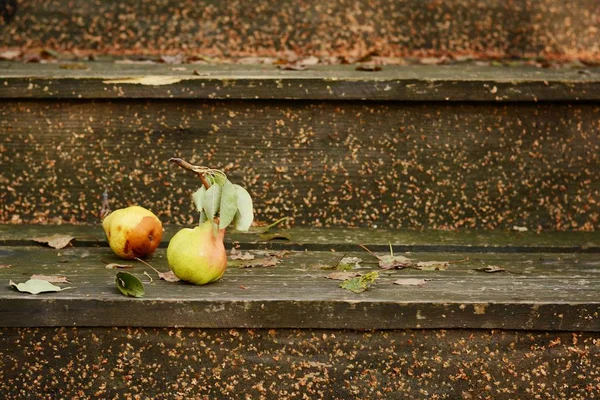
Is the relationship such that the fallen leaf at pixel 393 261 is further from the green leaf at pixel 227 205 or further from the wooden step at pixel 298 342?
the green leaf at pixel 227 205

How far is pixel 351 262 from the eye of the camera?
72.9 inches

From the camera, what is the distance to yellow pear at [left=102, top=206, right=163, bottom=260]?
1.86 meters

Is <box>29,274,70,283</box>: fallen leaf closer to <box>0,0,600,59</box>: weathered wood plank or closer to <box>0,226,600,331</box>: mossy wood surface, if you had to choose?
<box>0,226,600,331</box>: mossy wood surface

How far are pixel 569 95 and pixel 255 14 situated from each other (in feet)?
3.63

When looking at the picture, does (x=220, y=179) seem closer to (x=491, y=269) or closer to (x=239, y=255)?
(x=239, y=255)

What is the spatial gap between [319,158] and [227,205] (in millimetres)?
548

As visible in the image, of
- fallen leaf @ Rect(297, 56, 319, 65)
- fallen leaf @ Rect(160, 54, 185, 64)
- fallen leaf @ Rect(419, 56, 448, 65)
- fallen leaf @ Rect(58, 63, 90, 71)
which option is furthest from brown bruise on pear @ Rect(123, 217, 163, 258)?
fallen leaf @ Rect(419, 56, 448, 65)

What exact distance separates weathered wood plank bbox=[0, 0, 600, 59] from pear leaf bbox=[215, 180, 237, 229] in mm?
1151

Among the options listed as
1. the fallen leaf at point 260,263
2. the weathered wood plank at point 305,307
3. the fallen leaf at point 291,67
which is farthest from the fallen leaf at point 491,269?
the fallen leaf at point 291,67

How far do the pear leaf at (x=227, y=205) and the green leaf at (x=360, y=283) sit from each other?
0.88ft

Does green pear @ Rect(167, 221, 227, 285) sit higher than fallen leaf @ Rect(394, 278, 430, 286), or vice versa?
green pear @ Rect(167, 221, 227, 285)

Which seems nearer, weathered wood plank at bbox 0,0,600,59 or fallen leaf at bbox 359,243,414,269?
fallen leaf at bbox 359,243,414,269

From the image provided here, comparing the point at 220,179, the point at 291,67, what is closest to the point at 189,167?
the point at 220,179

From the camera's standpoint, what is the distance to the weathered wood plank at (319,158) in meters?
2.15
